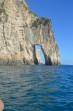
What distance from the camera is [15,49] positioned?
7450cm

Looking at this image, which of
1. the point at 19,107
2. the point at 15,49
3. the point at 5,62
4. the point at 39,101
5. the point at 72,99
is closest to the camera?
the point at 19,107

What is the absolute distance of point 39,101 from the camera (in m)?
14.3

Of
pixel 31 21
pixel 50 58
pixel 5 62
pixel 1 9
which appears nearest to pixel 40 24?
pixel 31 21

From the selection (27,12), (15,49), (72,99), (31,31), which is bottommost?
(72,99)

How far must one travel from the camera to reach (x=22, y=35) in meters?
84.0

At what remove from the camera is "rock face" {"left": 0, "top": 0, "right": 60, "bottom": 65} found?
232 feet

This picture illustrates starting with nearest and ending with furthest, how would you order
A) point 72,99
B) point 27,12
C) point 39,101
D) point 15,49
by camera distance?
point 39,101
point 72,99
point 15,49
point 27,12

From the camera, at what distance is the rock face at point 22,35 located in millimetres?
70625

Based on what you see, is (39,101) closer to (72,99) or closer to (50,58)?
(72,99)

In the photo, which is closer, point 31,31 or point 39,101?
point 39,101

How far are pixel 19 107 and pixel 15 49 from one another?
205 ft

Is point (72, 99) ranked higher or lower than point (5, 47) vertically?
lower

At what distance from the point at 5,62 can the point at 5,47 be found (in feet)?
15.8

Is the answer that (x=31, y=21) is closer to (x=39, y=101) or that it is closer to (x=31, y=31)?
(x=31, y=31)
